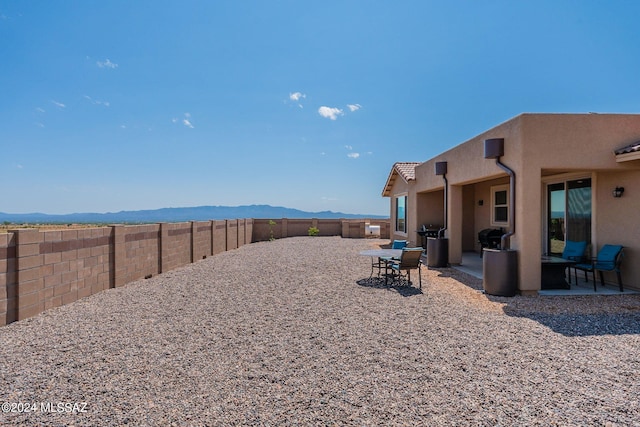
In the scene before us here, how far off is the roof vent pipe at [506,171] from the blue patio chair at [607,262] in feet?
5.41

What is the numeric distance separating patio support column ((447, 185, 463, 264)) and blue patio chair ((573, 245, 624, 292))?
11.8 ft

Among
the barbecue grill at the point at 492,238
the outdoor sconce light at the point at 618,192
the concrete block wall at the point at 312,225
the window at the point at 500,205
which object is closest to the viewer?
the outdoor sconce light at the point at 618,192

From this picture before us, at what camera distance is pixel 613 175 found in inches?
280

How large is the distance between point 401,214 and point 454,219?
677 cm

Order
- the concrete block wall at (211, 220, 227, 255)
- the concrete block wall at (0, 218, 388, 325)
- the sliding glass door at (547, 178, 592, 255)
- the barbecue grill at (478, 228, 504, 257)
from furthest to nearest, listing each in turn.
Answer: the concrete block wall at (211, 220, 227, 255) < the barbecue grill at (478, 228, 504, 257) < the sliding glass door at (547, 178, 592, 255) < the concrete block wall at (0, 218, 388, 325)

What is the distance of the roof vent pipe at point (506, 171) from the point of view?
6.91m

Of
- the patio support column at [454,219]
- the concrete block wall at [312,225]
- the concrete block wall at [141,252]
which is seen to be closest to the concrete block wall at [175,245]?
the concrete block wall at [141,252]

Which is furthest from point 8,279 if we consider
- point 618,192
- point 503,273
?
point 618,192

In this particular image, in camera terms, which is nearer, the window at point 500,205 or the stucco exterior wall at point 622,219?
the stucco exterior wall at point 622,219

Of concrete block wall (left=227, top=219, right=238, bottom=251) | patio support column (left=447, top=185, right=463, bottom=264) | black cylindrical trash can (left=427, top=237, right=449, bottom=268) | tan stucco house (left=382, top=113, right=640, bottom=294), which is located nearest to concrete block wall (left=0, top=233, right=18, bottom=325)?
tan stucco house (left=382, top=113, right=640, bottom=294)

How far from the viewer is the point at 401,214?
56.0 ft

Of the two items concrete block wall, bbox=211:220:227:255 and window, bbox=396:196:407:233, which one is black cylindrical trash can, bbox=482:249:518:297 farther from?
concrete block wall, bbox=211:220:227:255

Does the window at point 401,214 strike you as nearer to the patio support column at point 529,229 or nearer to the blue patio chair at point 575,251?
the blue patio chair at point 575,251

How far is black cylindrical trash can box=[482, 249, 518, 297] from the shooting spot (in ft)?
21.9
